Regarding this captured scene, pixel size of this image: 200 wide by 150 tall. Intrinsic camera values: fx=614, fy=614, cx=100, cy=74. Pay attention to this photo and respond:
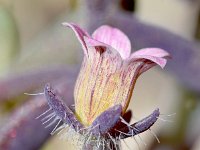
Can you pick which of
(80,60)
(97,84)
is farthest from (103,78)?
(80,60)

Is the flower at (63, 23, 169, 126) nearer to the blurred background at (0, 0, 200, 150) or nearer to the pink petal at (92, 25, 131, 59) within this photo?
the pink petal at (92, 25, 131, 59)

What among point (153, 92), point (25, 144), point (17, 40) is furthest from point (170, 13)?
point (25, 144)

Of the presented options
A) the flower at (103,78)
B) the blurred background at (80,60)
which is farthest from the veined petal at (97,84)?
the blurred background at (80,60)

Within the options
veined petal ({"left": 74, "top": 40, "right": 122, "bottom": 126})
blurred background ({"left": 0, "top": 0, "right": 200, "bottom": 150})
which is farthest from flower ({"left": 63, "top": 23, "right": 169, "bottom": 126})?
blurred background ({"left": 0, "top": 0, "right": 200, "bottom": 150})

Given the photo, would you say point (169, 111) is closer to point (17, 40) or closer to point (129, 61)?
point (17, 40)

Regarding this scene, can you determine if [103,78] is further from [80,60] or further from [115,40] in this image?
[80,60]

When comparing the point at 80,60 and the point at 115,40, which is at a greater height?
the point at 115,40
